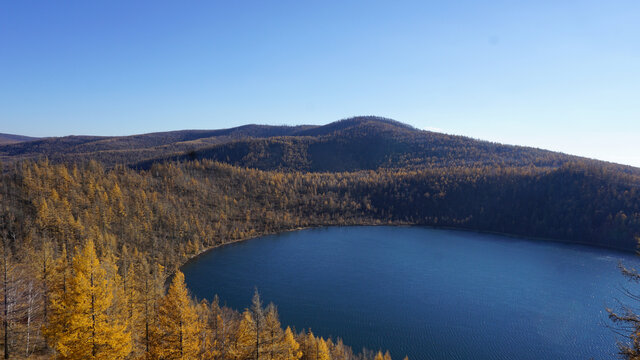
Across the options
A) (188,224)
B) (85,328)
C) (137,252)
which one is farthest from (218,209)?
(85,328)

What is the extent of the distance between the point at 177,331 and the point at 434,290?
5774cm

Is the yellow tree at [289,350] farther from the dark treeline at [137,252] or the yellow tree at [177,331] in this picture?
the yellow tree at [177,331]

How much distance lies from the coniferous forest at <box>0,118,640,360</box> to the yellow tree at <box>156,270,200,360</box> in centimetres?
9

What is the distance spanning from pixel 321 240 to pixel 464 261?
44.8m

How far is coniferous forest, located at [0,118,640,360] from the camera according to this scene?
20.7 metres

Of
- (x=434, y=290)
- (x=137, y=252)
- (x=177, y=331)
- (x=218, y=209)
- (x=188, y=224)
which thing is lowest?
(x=434, y=290)

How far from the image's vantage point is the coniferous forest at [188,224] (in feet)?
68.0

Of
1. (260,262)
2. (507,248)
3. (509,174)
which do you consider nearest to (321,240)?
(260,262)

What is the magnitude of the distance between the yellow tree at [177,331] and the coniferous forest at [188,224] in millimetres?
88

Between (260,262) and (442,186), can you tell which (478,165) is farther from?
(260,262)

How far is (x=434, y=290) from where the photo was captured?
66812 mm

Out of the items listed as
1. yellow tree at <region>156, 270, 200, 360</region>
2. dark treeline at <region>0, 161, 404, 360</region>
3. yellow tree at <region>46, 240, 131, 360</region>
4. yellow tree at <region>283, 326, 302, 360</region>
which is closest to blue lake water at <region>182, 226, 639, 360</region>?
dark treeline at <region>0, 161, 404, 360</region>

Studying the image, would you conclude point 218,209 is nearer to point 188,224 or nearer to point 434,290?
point 188,224

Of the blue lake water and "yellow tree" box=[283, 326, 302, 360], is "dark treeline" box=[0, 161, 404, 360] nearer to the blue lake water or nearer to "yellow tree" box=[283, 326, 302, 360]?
"yellow tree" box=[283, 326, 302, 360]
